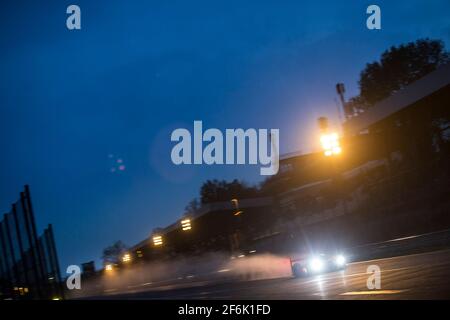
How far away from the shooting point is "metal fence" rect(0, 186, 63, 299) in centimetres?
1596

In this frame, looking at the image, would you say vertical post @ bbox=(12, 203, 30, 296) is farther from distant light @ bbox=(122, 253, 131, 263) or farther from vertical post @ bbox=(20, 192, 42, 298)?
distant light @ bbox=(122, 253, 131, 263)

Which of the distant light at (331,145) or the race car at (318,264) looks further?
the race car at (318,264)

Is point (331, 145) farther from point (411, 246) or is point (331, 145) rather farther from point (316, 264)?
point (411, 246)

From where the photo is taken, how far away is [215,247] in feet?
137

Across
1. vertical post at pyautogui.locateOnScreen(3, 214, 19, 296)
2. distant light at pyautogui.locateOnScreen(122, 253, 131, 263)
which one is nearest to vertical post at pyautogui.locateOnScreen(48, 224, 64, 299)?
vertical post at pyautogui.locateOnScreen(3, 214, 19, 296)

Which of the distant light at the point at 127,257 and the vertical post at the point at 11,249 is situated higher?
the vertical post at the point at 11,249

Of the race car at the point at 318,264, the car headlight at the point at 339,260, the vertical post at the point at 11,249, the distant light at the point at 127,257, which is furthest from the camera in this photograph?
the distant light at the point at 127,257

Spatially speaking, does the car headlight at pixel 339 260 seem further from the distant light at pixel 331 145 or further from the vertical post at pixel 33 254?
the vertical post at pixel 33 254

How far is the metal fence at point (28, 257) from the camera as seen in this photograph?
52.4 feet

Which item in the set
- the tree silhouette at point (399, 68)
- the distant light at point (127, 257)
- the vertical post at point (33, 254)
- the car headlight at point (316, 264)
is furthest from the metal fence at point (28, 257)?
the tree silhouette at point (399, 68)

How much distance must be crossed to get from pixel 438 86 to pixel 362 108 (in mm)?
33598

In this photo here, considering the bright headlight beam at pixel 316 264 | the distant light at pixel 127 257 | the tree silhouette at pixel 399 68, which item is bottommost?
the distant light at pixel 127 257
